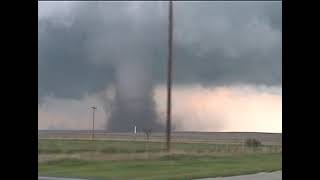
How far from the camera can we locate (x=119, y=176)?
19.9m
